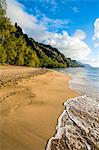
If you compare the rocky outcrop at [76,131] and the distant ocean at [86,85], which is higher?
the rocky outcrop at [76,131]

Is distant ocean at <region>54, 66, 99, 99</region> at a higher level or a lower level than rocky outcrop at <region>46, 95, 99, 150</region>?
lower

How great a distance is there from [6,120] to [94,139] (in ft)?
11.4

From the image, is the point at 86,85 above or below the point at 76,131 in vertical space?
below

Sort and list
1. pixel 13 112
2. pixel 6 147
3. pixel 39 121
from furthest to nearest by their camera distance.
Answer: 1. pixel 13 112
2. pixel 39 121
3. pixel 6 147

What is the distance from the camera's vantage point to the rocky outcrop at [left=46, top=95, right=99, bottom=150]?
705 centimetres

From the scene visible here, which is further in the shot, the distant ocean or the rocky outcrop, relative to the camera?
the distant ocean

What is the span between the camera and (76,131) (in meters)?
8.46

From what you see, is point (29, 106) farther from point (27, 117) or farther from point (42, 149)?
point (42, 149)

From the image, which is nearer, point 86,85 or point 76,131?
point 76,131

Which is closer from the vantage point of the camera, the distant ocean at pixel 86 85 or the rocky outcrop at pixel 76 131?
the rocky outcrop at pixel 76 131

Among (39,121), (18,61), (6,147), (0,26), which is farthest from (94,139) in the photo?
(18,61)

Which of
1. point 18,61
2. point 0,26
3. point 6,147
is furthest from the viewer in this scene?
point 18,61

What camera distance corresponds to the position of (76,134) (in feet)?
26.6

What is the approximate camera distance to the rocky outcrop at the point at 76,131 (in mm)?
7051
